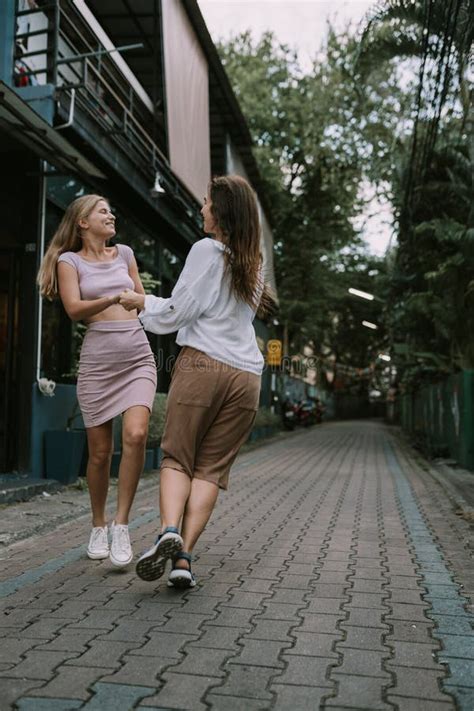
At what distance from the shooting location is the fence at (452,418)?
40.3 feet

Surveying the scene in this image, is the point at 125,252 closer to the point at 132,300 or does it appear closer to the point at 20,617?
the point at 132,300

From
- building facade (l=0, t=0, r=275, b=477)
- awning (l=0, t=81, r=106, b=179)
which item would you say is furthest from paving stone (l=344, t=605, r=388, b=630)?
awning (l=0, t=81, r=106, b=179)

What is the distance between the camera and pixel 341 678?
9.00 ft

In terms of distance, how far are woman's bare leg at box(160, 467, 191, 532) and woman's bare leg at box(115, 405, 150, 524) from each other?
21.8 inches

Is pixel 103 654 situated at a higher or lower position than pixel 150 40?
lower

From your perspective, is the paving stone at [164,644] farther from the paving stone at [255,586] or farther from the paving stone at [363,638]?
the paving stone at [255,586]

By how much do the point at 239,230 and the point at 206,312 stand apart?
0.44 m

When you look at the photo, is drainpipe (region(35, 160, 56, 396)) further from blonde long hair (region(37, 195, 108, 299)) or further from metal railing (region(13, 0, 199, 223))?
blonde long hair (region(37, 195, 108, 299))

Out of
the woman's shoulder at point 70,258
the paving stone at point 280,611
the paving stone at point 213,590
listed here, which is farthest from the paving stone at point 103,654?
the woman's shoulder at point 70,258

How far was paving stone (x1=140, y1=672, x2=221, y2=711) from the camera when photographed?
8.05 feet

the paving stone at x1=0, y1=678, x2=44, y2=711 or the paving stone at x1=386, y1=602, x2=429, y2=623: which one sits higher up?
the paving stone at x1=0, y1=678, x2=44, y2=711

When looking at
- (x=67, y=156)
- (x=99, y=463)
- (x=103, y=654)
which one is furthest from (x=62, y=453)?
(x=103, y=654)

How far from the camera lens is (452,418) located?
46.0ft

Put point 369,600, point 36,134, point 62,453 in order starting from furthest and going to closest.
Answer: point 62,453 < point 36,134 < point 369,600
